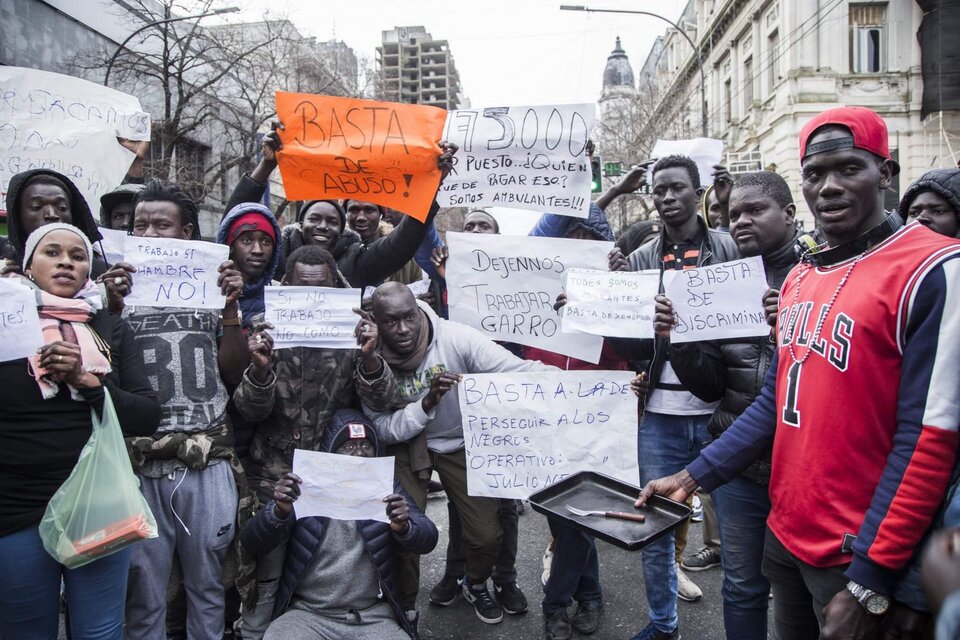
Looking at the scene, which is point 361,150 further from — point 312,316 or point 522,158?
point 312,316

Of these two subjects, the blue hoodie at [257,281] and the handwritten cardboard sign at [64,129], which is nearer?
the blue hoodie at [257,281]

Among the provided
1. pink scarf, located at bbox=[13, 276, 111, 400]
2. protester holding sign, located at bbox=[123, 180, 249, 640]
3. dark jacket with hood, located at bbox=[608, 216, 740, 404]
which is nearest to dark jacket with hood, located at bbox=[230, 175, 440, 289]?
protester holding sign, located at bbox=[123, 180, 249, 640]

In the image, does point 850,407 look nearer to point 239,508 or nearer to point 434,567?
point 239,508

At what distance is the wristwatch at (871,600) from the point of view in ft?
4.98

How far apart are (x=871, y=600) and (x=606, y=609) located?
2.31m

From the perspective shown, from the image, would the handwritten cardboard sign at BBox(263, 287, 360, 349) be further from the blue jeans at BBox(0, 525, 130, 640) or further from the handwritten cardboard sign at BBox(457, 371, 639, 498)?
the blue jeans at BBox(0, 525, 130, 640)

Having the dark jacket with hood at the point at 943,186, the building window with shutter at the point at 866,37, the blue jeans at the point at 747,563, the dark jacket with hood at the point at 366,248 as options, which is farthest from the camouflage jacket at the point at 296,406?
the building window with shutter at the point at 866,37

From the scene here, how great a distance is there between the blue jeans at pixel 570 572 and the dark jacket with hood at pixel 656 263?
2.57 ft

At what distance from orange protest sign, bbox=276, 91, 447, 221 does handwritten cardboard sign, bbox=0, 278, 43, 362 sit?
4.59ft

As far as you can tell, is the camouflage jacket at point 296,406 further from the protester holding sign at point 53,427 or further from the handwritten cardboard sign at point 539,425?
the protester holding sign at point 53,427

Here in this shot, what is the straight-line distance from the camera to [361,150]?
328 cm

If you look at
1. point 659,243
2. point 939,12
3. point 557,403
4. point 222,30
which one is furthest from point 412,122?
point 939,12

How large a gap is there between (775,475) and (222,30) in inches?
746

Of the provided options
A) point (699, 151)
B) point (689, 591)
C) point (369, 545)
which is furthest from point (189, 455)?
point (699, 151)
